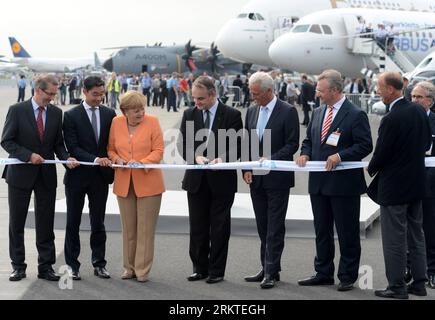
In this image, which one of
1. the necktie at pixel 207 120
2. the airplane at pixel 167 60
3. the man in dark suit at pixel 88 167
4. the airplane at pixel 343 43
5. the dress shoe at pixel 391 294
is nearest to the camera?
the dress shoe at pixel 391 294

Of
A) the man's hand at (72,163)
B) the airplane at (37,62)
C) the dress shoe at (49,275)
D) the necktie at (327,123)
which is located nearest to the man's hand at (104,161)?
the man's hand at (72,163)

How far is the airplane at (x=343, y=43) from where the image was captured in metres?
40.0

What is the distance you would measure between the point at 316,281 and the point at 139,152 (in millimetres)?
1949

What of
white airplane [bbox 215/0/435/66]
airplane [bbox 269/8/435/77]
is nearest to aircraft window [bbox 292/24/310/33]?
airplane [bbox 269/8/435/77]

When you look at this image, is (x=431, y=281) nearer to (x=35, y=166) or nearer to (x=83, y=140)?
(x=83, y=140)

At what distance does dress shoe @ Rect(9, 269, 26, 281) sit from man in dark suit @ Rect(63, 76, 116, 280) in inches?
16.1

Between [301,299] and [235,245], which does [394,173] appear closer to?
[301,299]

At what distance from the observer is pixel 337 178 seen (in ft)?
25.4

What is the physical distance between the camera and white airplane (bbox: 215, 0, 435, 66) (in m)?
46.2

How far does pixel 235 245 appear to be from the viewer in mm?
9508

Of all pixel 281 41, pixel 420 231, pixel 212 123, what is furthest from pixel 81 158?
pixel 281 41

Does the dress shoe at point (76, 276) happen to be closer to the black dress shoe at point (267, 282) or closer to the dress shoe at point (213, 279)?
the dress shoe at point (213, 279)

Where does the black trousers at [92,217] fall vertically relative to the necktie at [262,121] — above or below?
below

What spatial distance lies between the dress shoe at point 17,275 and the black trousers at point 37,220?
0.04m
